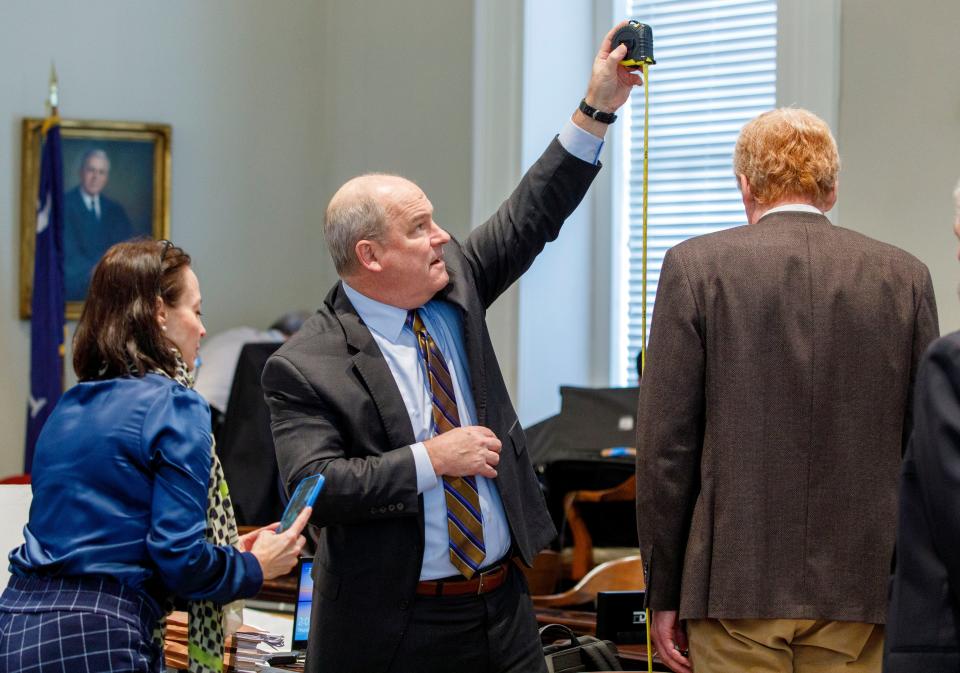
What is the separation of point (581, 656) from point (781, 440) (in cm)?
88

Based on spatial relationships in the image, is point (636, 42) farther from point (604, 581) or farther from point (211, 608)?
point (604, 581)

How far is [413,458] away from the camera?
2.27 m

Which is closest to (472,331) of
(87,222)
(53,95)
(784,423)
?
(784,423)

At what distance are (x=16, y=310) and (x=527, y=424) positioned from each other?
258 cm

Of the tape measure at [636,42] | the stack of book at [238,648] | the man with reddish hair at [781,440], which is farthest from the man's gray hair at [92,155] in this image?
the man with reddish hair at [781,440]

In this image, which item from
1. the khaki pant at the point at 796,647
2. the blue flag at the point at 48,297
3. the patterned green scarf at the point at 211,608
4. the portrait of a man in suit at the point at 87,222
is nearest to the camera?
the khaki pant at the point at 796,647

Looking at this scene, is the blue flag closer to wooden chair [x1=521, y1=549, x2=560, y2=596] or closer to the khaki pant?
wooden chair [x1=521, y1=549, x2=560, y2=596]

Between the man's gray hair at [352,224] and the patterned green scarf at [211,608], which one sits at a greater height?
the man's gray hair at [352,224]

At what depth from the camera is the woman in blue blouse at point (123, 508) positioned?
7.16ft

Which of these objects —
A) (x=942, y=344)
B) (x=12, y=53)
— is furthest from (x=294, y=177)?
(x=942, y=344)

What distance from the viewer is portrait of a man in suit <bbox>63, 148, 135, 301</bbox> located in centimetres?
631

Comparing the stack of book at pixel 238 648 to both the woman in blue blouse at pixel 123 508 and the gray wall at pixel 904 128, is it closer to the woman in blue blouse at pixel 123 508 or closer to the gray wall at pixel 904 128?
the woman in blue blouse at pixel 123 508

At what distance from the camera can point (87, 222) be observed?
6.35 metres

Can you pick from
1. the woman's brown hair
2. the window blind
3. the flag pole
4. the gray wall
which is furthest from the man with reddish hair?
the flag pole
